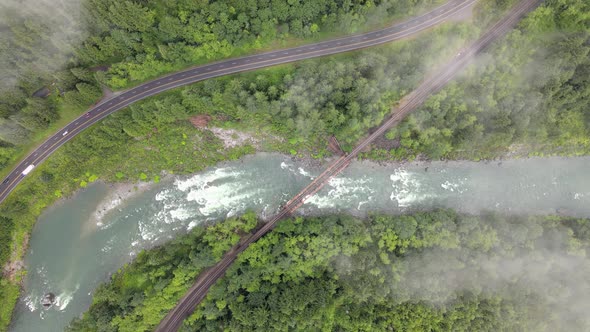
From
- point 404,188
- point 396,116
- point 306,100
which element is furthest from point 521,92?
point 306,100

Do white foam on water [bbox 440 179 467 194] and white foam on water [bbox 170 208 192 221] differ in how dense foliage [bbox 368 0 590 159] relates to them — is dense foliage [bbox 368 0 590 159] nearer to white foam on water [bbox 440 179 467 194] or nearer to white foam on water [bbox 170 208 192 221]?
white foam on water [bbox 440 179 467 194]

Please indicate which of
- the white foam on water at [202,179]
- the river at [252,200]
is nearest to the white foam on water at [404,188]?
the river at [252,200]

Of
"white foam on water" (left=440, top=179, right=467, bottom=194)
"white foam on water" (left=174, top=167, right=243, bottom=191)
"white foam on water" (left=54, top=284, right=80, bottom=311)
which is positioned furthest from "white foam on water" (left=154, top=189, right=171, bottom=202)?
"white foam on water" (left=440, top=179, right=467, bottom=194)

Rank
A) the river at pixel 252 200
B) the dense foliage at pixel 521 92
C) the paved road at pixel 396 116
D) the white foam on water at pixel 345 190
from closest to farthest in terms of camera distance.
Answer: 1. the dense foliage at pixel 521 92
2. the paved road at pixel 396 116
3. the river at pixel 252 200
4. the white foam on water at pixel 345 190

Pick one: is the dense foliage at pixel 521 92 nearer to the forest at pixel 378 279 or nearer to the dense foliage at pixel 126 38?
the forest at pixel 378 279

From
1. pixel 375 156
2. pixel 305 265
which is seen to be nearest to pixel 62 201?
pixel 305 265
